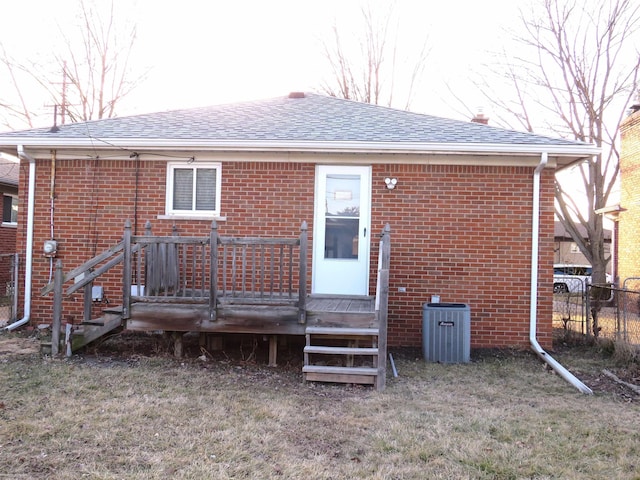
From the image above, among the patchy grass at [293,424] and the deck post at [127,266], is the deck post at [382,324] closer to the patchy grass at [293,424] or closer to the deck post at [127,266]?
the patchy grass at [293,424]

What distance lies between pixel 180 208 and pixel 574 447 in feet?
20.1

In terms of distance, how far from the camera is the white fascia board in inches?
281

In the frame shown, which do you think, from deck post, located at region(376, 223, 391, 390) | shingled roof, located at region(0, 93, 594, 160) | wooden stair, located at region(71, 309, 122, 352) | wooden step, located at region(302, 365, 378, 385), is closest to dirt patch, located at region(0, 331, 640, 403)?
wooden stair, located at region(71, 309, 122, 352)

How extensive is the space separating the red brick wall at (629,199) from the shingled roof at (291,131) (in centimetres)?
968

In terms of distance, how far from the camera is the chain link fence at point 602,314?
7646 millimetres

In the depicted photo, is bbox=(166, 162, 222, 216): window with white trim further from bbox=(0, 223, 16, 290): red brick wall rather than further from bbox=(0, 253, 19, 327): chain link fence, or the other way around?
bbox=(0, 223, 16, 290): red brick wall

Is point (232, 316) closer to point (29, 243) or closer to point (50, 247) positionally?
point (50, 247)

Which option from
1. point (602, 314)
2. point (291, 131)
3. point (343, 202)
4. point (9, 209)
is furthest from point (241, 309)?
point (9, 209)

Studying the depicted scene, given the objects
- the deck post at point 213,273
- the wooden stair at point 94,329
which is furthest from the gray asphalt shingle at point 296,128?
the wooden stair at point 94,329

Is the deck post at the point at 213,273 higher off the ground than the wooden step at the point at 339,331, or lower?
higher

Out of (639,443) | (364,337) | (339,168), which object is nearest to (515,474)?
(639,443)

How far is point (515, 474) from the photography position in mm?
3482

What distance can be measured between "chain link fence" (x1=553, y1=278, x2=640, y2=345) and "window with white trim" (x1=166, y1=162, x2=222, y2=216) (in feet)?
19.1

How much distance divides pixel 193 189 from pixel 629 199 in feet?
45.9
